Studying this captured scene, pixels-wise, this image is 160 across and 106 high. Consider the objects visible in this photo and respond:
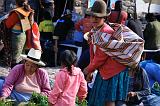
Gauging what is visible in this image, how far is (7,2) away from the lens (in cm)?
1110

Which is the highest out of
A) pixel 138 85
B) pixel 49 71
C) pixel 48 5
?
pixel 48 5

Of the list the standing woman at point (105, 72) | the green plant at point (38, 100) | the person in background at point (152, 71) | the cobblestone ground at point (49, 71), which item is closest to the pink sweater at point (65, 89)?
the standing woman at point (105, 72)

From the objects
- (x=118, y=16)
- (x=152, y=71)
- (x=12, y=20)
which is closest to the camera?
(x=152, y=71)

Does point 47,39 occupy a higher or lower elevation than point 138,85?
lower

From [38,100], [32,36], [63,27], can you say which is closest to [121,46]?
[38,100]

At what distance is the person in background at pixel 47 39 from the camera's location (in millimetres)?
10328

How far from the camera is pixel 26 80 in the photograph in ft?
19.7

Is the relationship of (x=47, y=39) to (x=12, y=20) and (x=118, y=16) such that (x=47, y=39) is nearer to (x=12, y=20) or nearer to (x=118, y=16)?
(x=118, y=16)

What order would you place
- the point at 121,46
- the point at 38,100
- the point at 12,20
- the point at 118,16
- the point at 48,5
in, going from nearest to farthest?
the point at 121,46 < the point at 38,100 < the point at 12,20 < the point at 118,16 < the point at 48,5

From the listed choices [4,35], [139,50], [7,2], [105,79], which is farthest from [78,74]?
[7,2]

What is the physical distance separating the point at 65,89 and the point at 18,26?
2.69 meters

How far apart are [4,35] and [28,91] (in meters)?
1.96

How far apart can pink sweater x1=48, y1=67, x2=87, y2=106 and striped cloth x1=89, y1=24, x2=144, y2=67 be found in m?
0.47

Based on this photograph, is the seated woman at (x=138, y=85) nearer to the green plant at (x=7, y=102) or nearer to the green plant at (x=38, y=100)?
the green plant at (x=38, y=100)
